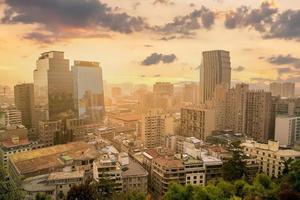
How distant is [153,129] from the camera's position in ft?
84.3

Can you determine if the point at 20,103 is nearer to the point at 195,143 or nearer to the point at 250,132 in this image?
the point at 195,143

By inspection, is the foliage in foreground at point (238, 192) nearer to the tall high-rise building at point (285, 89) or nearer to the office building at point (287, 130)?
the office building at point (287, 130)

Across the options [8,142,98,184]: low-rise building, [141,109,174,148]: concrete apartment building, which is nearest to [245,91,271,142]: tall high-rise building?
[141,109,174,148]: concrete apartment building

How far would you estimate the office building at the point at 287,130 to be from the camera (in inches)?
1052

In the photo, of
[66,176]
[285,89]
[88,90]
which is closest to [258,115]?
[66,176]

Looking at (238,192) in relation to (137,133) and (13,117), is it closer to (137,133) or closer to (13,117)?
(137,133)

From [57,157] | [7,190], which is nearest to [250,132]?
[57,157]

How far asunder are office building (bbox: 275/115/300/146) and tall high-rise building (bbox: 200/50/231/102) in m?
18.4

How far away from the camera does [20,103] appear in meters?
35.8

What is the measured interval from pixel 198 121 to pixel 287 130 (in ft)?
30.2

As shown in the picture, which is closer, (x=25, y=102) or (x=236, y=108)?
(x=236, y=108)

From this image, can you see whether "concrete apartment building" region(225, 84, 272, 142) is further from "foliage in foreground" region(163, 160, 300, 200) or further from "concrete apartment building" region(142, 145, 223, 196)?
"foliage in foreground" region(163, 160, 300, 200)

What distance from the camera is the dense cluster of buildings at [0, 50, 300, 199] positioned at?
1475 cm

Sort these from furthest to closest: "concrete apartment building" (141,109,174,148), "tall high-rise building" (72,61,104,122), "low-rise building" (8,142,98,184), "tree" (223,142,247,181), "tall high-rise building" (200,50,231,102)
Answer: "tall high-rise building" (200,50,231,102)
"tall high-rise building" (72,61,104,122)
"concrete apartment building" (141,109,174,148)
"low-rise building" (8,142,98,184)
"tree" (223,142,247,181)
